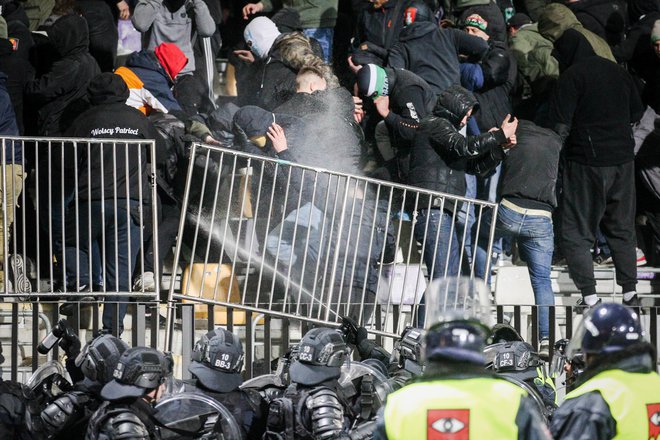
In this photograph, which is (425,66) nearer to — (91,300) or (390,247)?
(390,247)

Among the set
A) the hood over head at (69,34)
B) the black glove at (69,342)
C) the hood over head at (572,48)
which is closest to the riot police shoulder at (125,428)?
the black glove at (69,342)

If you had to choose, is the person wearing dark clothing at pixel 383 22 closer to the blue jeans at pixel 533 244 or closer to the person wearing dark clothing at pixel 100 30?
the blue jeans at pixel 533 244

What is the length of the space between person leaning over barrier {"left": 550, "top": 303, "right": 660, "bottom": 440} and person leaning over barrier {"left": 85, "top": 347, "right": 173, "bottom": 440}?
2.54 metres

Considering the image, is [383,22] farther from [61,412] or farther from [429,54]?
[61,412]

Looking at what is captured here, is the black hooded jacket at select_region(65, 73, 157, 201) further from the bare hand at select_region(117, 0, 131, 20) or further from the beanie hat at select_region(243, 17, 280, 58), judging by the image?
the bare hand at select_region(117, 0, 131, 20)

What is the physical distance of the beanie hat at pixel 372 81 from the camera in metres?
12.1

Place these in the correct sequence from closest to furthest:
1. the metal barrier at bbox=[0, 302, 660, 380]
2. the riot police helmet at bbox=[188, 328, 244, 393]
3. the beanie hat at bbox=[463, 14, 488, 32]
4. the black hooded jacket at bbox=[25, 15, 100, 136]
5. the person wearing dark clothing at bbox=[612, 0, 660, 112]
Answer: the riot police helmet at bbox=[188, 328, 244, 393]
the metal barrier at bbox=[0, 302, 660, 380]
the black hooded jacket at bbox=[25, 15, 100, 136]
the beanie hat at bbox=[463, 14, 488, 32]
the person wearing dark clothing at bbox=[612, 0, 660, 112]

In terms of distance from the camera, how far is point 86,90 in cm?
1214

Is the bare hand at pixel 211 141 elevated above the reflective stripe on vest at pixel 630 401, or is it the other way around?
the bare hand at pixel 211 141

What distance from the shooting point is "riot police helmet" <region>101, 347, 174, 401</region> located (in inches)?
319

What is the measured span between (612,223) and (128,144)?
14.5ft

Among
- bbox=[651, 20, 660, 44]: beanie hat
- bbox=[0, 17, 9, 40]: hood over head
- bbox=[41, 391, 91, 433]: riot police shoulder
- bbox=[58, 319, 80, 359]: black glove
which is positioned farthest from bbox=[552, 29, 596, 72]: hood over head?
bbox=[41, 391, 91, 433]: riot police shoulder

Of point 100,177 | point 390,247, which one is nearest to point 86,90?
point 100,177

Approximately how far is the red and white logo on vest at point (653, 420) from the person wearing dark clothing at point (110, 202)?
212 inches
